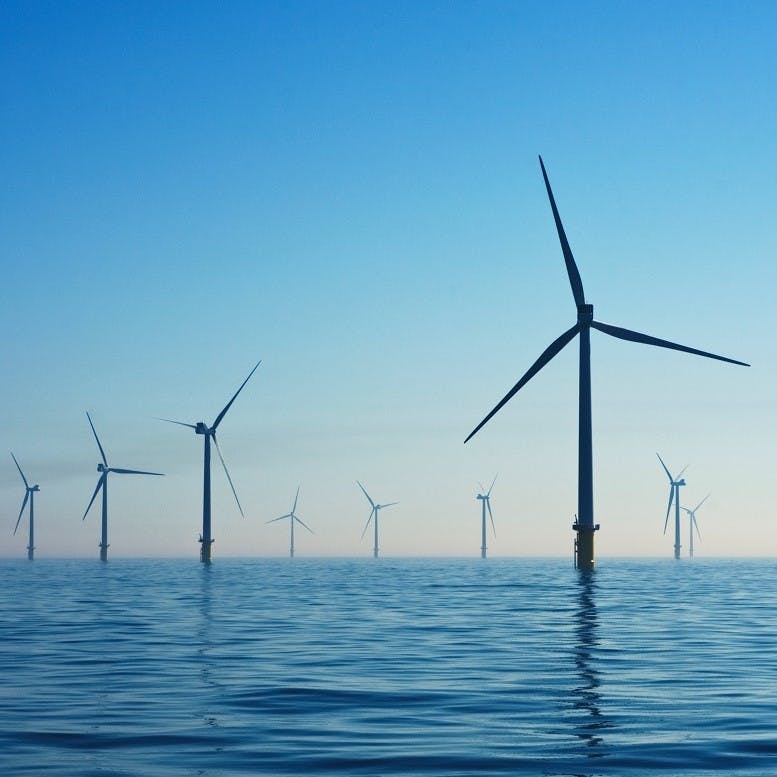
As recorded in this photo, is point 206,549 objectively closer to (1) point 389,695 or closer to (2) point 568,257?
(2) point 568,257

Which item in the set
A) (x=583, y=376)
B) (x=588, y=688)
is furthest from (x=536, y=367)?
(x=588, y=688)

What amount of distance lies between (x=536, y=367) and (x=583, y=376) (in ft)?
14.3

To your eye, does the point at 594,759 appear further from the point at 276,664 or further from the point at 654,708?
the point at 276,664

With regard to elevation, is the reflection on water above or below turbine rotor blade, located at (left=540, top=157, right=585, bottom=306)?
below

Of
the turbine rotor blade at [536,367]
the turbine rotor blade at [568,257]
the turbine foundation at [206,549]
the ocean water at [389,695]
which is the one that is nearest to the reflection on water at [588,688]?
the ocean water at [389,695]

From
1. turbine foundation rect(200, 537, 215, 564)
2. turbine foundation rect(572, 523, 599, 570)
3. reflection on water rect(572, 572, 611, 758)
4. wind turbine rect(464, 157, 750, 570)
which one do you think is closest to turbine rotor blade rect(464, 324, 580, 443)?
wind turbine rect(464, 157, 750, 570)

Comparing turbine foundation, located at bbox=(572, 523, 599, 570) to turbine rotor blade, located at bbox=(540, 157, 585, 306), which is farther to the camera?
turbine rotor blade, located at bbox=(540, 157, 585, 306)

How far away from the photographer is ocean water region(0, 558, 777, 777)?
1600cm

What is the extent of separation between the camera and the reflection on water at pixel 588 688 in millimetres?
17312

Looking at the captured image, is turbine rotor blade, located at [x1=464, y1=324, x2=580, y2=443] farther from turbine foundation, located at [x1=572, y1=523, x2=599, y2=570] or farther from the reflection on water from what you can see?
the reflection on water

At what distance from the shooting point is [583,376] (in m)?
92.8

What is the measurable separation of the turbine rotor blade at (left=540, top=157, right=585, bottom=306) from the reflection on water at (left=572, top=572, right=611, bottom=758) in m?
54.8

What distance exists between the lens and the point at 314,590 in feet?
252

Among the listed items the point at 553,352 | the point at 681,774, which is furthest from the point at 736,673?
the point at 553,352
